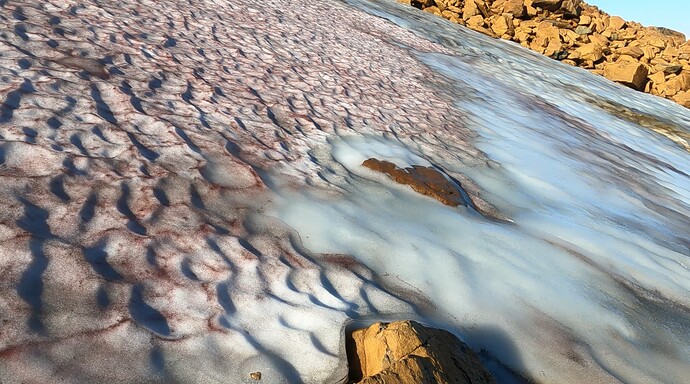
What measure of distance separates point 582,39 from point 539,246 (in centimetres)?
1281

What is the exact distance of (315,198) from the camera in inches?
104

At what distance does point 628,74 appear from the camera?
450 inches

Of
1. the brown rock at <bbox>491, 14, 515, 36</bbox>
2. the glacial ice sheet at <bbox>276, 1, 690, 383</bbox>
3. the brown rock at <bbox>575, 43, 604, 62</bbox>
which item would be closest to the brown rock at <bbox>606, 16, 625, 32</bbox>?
the brown rock at <bbox>575, 43, 604, 62</bbox>

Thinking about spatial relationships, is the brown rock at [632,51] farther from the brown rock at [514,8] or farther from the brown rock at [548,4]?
the brown rock at [514,8]

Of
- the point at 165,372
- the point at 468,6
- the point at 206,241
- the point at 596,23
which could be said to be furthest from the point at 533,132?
the point at 596,23

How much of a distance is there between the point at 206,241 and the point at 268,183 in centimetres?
60

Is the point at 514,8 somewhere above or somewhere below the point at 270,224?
above

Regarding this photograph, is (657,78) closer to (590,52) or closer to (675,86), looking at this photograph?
(675,86)

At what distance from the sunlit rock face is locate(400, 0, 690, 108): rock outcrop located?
8286 millimetres

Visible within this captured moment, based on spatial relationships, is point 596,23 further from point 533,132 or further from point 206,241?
point 206,241

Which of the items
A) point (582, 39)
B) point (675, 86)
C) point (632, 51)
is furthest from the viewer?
point (582, 39)

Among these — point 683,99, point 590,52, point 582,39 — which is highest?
point 582,39

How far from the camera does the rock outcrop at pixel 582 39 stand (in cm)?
1204

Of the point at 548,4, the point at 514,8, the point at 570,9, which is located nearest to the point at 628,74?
the point at 514,8
